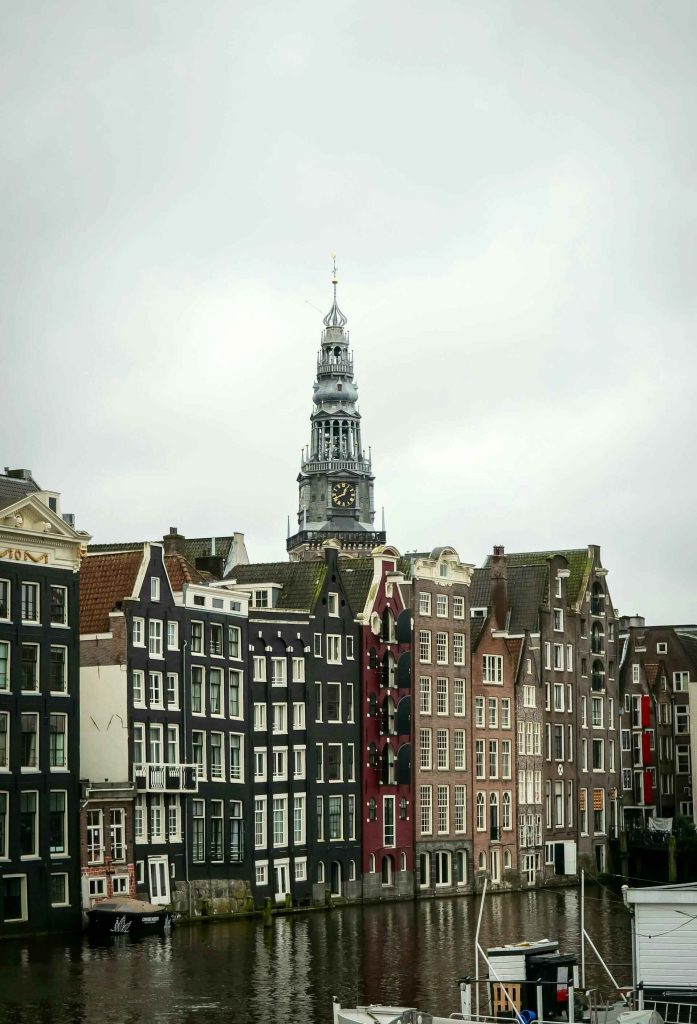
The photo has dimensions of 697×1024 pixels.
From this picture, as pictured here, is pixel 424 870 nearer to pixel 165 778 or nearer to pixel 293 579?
pixel 293 579

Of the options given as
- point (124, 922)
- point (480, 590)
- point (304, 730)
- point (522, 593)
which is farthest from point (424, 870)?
point (124, 922)

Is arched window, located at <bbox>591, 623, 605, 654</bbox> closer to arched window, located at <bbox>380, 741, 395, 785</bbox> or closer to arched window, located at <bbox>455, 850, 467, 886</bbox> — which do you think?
arched window, located at <bbox>455, 850, 467, 886</bbox>

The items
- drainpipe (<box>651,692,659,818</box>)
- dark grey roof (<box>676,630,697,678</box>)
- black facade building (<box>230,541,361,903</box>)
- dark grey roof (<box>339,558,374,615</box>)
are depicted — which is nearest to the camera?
black facade building (<box>230,541,361,903</box>)

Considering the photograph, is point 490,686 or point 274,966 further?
point 490,686

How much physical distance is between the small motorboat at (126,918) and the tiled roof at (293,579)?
2683cm

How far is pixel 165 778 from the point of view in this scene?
358 feet

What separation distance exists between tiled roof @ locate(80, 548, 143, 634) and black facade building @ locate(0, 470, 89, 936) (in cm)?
391

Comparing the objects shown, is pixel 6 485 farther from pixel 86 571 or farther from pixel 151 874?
pixel 151 874

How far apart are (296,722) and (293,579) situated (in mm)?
9012

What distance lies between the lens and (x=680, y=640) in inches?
7175

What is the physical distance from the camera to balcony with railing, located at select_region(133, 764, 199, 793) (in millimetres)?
107562

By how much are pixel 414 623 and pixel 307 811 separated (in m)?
16.8

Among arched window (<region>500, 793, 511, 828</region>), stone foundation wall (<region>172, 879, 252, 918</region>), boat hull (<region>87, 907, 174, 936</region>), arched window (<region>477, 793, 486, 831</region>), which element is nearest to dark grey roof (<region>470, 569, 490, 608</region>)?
arched window (<region>500, 793, 511, 828</region>)

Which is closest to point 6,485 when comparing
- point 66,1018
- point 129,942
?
point 129,942
